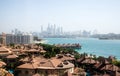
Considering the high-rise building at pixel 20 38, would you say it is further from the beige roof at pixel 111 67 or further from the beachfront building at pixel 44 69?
the beachfront building at pixel 44 69

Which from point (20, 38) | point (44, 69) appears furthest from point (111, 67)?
point (20, 38)

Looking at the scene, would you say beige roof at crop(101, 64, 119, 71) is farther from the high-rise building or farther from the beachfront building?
the high-rise building

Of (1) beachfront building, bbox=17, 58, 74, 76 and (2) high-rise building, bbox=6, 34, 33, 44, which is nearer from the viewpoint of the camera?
(1) beachfront building, bbox=17, 58, 74, 76

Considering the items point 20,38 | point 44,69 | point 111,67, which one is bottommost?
point 111,67

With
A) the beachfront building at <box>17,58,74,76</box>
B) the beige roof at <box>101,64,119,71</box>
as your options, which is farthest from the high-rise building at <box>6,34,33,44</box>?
the beachfront building at <box>17,58,74,76</box>

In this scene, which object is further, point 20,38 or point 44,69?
point 20,38

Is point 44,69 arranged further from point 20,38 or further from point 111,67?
point 20,38

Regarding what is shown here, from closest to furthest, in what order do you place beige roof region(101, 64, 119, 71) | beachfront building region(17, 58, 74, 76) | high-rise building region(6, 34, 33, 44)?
beachfront building region(17, 58, 74, 76), beige roof region(101, 64, 119, 71), high-rise building region(6, 34, 33, 44)

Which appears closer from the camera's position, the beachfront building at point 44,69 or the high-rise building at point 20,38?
the beachfront building at point 44,69

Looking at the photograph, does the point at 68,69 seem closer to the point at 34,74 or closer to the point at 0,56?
the point at 34,74

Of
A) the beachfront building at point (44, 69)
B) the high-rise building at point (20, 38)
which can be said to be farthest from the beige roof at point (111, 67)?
the high-rise building at point (20, 38)

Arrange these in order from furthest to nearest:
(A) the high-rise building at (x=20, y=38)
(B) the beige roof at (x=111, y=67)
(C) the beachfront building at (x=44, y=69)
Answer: (A) the high-rise building at (x=20, y=38)
(B) the beige roof at (x=111, y=67)
(C) the beachfront building at (x=44, y=69)
